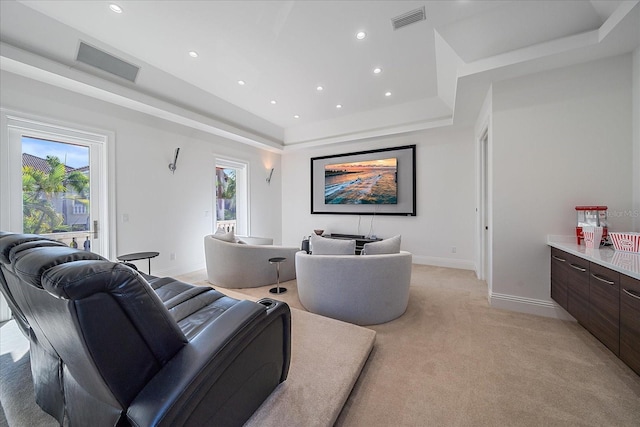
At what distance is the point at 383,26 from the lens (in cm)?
250

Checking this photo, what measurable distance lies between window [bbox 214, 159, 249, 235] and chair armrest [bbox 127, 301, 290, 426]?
418cm

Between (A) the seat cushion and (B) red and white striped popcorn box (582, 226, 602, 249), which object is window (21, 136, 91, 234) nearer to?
(A) the seat cushion

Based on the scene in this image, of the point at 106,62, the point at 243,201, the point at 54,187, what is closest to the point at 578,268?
the point at 106,62

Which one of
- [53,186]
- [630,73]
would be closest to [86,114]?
[53,186]

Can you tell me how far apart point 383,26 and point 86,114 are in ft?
12.4

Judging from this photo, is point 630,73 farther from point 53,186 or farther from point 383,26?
point 53,186

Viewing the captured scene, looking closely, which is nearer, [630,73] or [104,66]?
[630,73]

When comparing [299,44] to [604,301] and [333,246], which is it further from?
[604,301]

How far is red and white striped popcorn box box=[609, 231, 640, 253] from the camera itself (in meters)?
1.76

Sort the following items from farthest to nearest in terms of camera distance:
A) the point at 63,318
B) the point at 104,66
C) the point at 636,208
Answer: the point at 104,66 < the point at 636,208 < the point at 63,318

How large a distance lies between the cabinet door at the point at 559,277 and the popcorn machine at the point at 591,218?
0.79 ft

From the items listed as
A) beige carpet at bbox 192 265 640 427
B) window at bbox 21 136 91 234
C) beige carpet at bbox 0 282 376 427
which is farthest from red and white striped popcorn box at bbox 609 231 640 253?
window at bbox 21 136 91 234

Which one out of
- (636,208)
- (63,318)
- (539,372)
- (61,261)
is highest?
(636,208)

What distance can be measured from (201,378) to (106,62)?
3679mm
